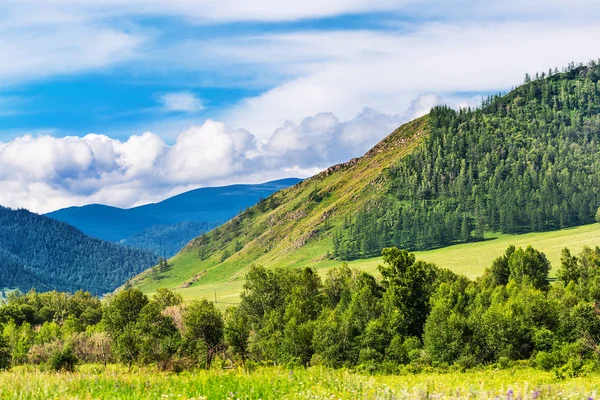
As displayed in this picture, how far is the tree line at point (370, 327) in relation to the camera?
114 meters

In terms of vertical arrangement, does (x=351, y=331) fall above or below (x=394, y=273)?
below

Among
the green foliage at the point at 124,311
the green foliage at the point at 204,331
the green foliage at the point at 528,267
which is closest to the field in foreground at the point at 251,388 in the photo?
the green foliage at the point at 204,331

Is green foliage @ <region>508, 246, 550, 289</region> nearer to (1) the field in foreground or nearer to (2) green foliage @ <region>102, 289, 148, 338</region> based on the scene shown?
(2) green foliage @ <region>102, 289, 148, 338</region>

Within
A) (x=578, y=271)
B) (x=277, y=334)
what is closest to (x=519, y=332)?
(x=277, y=334)

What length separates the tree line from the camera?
11419 centimetres

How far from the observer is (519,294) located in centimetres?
13562

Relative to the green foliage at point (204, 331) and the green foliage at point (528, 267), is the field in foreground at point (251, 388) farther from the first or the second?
the green foliage at point (528, 267)

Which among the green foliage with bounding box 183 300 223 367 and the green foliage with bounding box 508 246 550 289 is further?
the green foliage with bounding box 508 246 550 289

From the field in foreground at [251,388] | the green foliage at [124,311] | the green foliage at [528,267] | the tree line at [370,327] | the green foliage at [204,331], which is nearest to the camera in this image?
the field in foreground at [251,388]

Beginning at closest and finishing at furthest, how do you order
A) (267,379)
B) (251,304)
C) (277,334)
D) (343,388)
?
(343,388) → (267,379) → (277,334) → (251,304)

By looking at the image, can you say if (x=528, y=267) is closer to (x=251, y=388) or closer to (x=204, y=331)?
(x=204, y=331)

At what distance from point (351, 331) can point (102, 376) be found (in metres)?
106

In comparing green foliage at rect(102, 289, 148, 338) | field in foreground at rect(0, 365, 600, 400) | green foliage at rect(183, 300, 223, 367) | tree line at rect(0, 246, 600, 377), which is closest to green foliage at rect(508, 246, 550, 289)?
tree line at rect(0, 246, 600, 377)

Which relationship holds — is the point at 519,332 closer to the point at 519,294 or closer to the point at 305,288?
the point at 519,294
